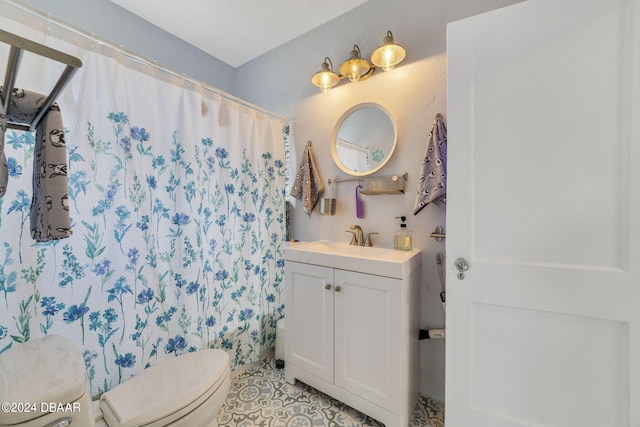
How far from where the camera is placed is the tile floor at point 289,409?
52.7 inches

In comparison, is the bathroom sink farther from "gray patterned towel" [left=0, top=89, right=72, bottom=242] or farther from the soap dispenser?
"gray patterned towel" [left=0, top=89, right=72, bottom=242]

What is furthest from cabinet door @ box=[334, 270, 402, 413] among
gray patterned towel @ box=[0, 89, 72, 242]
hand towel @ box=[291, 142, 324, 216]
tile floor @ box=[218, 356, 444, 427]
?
gray patterned towel @ box=[0, 89, 72, 242]

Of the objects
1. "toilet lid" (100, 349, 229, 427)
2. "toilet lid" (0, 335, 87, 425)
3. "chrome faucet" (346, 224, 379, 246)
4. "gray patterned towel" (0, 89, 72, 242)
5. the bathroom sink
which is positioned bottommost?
"toilet lid" (100, 349, 229, 427)

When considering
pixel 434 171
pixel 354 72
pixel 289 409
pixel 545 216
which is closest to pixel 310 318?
pixel 289 409

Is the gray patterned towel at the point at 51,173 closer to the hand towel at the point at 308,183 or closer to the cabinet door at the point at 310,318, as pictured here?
the cabinet door at the point at 310,318

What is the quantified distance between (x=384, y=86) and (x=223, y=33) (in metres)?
1.42

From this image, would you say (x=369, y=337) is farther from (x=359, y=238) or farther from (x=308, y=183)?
(x=308, y=183)

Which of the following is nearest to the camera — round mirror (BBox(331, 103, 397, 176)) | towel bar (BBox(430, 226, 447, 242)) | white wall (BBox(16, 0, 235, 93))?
towel bar (BBox(430, 226, 447, 242))

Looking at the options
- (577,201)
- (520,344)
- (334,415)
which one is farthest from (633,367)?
(334,415)

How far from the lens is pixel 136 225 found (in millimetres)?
1254

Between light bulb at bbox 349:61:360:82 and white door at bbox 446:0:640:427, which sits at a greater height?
light bulb at bbox 349:61:360:82

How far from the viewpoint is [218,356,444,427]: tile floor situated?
134cm

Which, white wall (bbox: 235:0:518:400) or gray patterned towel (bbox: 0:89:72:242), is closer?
gray patterned towel (bbox: 0:89:72:242)

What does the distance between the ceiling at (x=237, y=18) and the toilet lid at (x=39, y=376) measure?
211 cm
